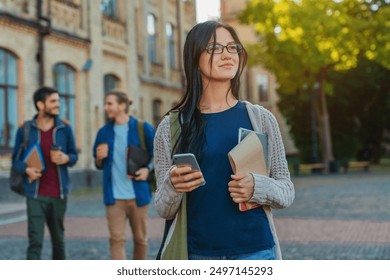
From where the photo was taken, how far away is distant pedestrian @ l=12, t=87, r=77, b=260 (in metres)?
4.41

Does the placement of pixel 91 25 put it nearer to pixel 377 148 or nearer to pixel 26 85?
pixel 26 85

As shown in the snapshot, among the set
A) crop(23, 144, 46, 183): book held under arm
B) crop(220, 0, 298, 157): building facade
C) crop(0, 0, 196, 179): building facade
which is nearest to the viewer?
crop(23, 144, 46, 183): book held under arm

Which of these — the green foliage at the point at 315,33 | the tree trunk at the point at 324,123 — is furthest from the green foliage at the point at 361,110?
the green foliage at the point at 315,33

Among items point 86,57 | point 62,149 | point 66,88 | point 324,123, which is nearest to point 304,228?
point 62,149

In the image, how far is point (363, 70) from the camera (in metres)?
26.9

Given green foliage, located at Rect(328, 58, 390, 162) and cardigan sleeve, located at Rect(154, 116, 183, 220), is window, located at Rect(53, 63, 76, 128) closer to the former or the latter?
cardigan sleeve, located at Rect(154, 116, 183, 220)

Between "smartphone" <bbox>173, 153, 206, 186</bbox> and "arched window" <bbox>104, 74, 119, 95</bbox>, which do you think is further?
"arched window" <bbox>104, 74, 119, 95</bbox>

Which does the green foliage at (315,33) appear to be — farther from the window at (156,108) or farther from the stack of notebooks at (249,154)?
the stack of notebooks at (249,154)

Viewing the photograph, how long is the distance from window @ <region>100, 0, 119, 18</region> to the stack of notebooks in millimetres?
16448

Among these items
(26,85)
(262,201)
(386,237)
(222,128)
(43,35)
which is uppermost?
(43,35)

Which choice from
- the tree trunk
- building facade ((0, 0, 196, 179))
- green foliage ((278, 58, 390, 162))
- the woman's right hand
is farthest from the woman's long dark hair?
green foliage ((278, 58, 390, 162))

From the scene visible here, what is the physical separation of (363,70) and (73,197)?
17.5 m

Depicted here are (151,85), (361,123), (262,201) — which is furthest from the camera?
(361,123)
